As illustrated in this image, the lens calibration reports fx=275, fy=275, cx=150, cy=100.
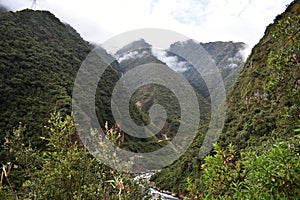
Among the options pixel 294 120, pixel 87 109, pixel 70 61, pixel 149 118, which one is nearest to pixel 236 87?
pixel 87 109

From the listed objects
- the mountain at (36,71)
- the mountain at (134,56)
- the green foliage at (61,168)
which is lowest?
the green foliage at (61,168)

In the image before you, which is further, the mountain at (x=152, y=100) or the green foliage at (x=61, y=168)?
the mountain at (x=152, y=100)

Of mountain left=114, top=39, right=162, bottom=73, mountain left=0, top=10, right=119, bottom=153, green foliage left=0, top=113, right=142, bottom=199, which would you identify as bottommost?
green foliage left=0, top=113, right=142, bottom=199

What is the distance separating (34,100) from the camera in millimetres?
48219

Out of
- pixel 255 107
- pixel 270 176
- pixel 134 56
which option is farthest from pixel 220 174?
pixel 134 56

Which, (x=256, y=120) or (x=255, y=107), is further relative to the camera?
(x=255, y=107)

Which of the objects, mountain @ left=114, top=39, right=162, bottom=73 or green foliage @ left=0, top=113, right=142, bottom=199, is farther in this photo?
mountain @ left=114, top=39, right=162, bottom=73

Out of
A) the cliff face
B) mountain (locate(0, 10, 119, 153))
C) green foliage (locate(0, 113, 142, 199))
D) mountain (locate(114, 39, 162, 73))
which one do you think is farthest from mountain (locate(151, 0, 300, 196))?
mountain (locate(114, 39, 162, 73))

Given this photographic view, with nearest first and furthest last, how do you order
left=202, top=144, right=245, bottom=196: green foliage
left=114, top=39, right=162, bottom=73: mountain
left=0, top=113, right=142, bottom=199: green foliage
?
left=202, top=144, right=245, bottom=196: green foliage < left=0, top=113, right=142, bottom=199: green foliage < left=114, top=39, right=162, bottom=73: mountain

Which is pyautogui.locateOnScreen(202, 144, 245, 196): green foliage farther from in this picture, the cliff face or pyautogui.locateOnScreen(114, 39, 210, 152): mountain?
pyautogui.locateOnScreen(114, 39, 210, 152): mountain

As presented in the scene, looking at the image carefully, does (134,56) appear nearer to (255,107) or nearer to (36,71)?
(36,71)

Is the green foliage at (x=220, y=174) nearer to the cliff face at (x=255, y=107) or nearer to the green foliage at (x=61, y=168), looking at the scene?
the green foliage at (x=61, y=168)

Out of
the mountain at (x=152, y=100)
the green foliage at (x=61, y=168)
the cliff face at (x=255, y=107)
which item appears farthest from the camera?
the mountain at (x=152, y=100)

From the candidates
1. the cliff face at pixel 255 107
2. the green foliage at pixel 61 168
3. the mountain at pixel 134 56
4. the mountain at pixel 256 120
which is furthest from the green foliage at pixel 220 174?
the mountain at pixel 134 56
